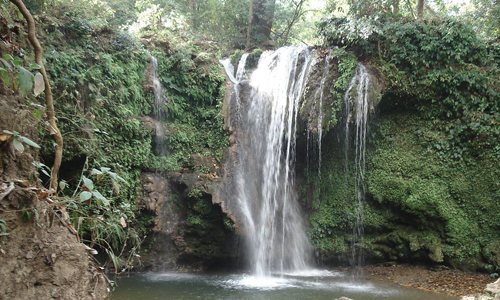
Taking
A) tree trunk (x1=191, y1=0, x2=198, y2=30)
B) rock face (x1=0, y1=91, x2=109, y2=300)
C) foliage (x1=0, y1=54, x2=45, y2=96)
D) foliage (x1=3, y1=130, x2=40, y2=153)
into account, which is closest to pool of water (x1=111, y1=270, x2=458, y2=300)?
rock face (x1=0, y1=91, x2=109, y2=300)

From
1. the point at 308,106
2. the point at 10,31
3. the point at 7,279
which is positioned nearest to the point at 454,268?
the point at 308,106

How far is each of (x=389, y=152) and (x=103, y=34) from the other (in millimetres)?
7825

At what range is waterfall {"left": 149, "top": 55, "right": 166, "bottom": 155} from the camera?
8758 millimetres

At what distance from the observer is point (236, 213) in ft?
26.7

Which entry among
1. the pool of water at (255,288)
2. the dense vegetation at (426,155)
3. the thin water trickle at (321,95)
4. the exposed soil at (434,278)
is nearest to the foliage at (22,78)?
the pool of water at (255,288)

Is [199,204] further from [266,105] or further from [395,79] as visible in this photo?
[395,79]

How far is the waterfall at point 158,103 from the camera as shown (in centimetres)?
876

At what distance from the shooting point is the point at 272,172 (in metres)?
9.12

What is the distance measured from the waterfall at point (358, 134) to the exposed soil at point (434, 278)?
694mm

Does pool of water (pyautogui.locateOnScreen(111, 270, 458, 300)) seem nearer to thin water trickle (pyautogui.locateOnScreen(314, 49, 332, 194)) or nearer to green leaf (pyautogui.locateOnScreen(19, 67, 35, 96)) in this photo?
thin water trickle (pyautogui.locateOnScreen(314, 49, 332, 194))

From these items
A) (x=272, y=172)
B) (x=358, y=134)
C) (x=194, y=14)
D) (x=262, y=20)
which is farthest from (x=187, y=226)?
(x=194, y=14)

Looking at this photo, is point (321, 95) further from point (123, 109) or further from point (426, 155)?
point (123, 109)

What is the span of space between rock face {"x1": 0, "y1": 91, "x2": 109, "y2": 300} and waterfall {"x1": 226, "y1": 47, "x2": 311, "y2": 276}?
5.60 m

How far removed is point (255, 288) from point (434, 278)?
13.1 ft
